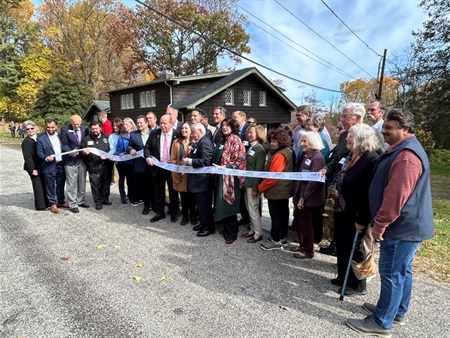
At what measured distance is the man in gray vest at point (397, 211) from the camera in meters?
2.30

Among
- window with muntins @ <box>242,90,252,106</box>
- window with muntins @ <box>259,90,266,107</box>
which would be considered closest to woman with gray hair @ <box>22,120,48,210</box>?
window with muntins @ <box>242,90,252,106</box>

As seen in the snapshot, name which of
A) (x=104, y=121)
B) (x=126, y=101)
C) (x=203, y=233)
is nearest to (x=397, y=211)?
(x=203, y=233)

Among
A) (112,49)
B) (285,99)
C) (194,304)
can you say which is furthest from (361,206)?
(112,49)

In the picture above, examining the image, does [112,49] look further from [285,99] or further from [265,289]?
[265,289]

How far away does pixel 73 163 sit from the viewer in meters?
6.24

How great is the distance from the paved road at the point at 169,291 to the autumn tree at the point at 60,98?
23895mm

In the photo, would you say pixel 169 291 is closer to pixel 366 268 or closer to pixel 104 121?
pixel 366 268

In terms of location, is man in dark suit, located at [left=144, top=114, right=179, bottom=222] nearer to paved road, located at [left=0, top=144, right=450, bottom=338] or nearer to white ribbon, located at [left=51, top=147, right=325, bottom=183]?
white ribbon, located at [left=51, top=147, right=325, bottom=183]

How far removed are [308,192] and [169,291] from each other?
2.16 m

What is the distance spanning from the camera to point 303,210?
3914mm

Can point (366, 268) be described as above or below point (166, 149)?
below

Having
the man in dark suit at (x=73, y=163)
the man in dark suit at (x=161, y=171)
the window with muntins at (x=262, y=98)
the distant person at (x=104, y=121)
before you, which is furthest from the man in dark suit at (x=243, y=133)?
the window with muntins at (x=262, y=98)

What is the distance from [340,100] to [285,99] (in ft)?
74.9

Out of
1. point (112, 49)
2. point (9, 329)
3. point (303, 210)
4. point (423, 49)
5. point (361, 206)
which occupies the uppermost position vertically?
point (112, 49)
